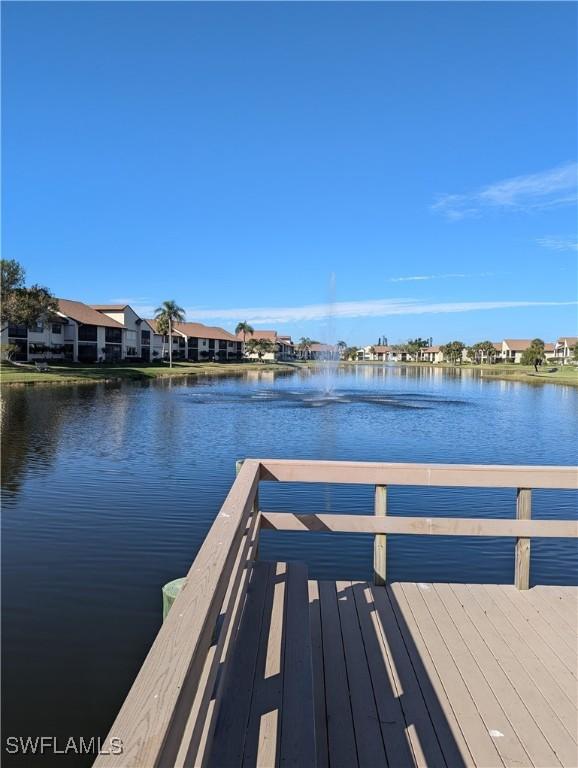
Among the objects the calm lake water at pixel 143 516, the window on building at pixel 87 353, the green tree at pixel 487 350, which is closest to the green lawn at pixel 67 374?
the window on building at pixel 87 353

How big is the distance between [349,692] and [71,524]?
8886 mm

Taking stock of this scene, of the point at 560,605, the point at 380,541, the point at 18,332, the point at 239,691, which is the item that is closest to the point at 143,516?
the point at 380,541

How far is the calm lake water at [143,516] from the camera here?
6348 millimetres

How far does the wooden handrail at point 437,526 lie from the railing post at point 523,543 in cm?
11

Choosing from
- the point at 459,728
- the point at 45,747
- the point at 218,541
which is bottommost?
the point at 45,747

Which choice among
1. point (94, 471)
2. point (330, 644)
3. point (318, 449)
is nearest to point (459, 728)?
point (330, 644)

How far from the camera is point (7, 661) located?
20.8ft

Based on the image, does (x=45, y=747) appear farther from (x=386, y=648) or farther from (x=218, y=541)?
(x=218, y=541)

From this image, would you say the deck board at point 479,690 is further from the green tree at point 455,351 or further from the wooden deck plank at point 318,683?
the green tree at point 455,351

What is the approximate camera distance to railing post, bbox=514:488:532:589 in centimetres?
503

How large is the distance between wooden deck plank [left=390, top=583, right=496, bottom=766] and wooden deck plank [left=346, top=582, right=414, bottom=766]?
213mm

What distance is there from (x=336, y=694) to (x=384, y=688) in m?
0.35

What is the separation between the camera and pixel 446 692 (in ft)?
12.5

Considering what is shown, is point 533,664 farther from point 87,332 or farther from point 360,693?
point 87,332
